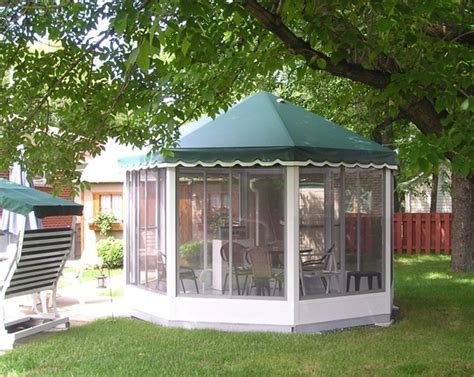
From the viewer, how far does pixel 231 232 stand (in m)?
8.98

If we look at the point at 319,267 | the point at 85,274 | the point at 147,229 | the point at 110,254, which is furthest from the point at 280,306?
the point at 110,254

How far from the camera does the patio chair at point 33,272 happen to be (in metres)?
7.88

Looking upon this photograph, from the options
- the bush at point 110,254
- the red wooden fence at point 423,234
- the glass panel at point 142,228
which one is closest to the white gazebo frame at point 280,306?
the glass panel at point 142,228

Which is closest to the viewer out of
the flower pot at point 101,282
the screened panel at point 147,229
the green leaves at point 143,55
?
the green leaves at point 143,55

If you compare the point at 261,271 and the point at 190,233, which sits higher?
the point at 190,233

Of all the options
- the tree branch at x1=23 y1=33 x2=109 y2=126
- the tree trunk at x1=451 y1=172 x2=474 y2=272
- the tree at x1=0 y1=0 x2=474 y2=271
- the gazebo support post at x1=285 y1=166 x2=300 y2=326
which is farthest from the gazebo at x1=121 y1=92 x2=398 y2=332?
the tree trunk at x1=451 y1=172 x2=474 y2=272

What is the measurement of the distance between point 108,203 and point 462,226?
33.9ft

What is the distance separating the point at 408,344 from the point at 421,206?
24.6m

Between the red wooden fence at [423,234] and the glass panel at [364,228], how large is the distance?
11.0 m

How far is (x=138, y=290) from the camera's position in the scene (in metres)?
9.82

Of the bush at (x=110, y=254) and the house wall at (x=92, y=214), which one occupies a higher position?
the house wall at (x=92, y=214)

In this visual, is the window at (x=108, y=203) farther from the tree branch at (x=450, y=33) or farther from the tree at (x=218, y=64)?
the tree branch at (x=450, y=33)

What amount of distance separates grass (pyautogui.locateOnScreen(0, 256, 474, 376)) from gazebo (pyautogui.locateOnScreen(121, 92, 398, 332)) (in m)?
0.39

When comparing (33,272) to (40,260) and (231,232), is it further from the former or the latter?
(231,232)
